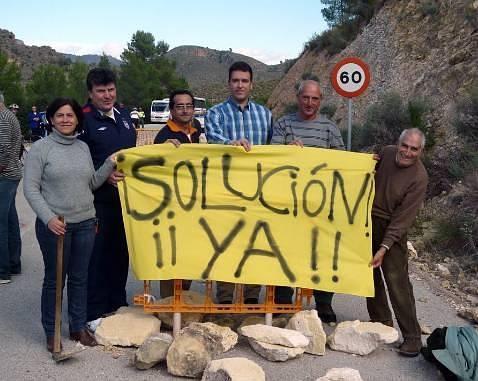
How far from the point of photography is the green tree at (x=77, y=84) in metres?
41.9

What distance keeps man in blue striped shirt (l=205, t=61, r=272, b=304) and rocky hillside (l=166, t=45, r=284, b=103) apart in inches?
3808

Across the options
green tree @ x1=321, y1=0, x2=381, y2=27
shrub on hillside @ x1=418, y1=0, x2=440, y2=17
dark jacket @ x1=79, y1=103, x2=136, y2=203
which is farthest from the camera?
green tree @ x1=321, y1=0, x2=381, y2=27

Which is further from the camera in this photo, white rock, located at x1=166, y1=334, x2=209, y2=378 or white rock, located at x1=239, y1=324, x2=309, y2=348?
white rock, located at x1=239, y1=324, x2=309, y2=348

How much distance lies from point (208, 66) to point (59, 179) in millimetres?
134125

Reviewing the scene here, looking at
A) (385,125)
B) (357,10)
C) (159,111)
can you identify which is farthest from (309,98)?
(159,111)

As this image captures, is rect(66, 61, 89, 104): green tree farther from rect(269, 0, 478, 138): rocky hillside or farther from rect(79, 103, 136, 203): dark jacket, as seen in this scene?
rect(79, 103, 136, 203): dark jacket

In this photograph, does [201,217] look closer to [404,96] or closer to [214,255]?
[214,255]

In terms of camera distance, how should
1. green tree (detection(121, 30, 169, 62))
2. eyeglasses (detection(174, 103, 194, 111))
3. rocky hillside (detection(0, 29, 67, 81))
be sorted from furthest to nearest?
rocky hillside (detection(0, 29, 67, 81)) < green tree (detection(121, 30, 169, 62)) < eyeglasses (detection(174, 103, 194, 111))

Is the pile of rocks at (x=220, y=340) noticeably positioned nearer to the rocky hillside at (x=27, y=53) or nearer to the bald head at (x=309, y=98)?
the bald head at (x=309, y=98)

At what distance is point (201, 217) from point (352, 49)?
939 inches

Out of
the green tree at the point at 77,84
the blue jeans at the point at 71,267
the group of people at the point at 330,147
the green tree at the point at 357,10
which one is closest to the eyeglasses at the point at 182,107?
the group of people at the point at 330,147

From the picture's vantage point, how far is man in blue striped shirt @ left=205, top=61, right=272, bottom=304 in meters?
4.95

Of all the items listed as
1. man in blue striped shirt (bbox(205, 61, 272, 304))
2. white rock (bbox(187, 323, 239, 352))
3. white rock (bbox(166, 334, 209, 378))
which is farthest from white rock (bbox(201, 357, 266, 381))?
man in blue striped shirt (bbox(205, 61, 272, 304))

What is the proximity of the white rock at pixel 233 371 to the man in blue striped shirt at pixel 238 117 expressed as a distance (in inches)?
73.7
